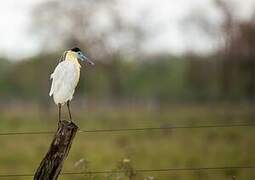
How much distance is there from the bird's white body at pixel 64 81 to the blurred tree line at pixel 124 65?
35.7m

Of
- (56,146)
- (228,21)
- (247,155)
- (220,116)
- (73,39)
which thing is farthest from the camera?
(73,39)

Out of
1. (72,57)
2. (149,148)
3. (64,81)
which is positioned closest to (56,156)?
(64,81)

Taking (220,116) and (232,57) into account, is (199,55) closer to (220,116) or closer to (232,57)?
(232,57)

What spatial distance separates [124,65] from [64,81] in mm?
50141

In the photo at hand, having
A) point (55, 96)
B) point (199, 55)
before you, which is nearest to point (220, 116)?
point (199, 55)

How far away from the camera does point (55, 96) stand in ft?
24.1

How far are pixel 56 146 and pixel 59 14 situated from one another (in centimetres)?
4552

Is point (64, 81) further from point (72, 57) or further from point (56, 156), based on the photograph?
point (56, 156)

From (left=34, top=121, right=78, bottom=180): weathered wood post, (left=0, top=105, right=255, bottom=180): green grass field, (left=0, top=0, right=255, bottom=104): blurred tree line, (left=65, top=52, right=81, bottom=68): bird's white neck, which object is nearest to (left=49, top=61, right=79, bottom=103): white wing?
(left=65, top=52, right=81, bottom=68): bird's white neck

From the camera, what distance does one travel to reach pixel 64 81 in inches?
287

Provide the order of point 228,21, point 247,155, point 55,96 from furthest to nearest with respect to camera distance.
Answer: point 228,21, point 247,155, point 55,96

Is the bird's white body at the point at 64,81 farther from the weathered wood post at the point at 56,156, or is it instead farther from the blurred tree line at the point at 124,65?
the blurred tree line at the point at 124,65

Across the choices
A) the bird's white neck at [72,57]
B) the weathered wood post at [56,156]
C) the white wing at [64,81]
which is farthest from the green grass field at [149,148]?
the weathered wood post at [56,156]

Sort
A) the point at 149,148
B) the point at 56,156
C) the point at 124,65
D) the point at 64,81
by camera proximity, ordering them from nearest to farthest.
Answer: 1. the point at 56,156
2. the point at 64,81
3. the point at 149,148
4. the point at 124,65
